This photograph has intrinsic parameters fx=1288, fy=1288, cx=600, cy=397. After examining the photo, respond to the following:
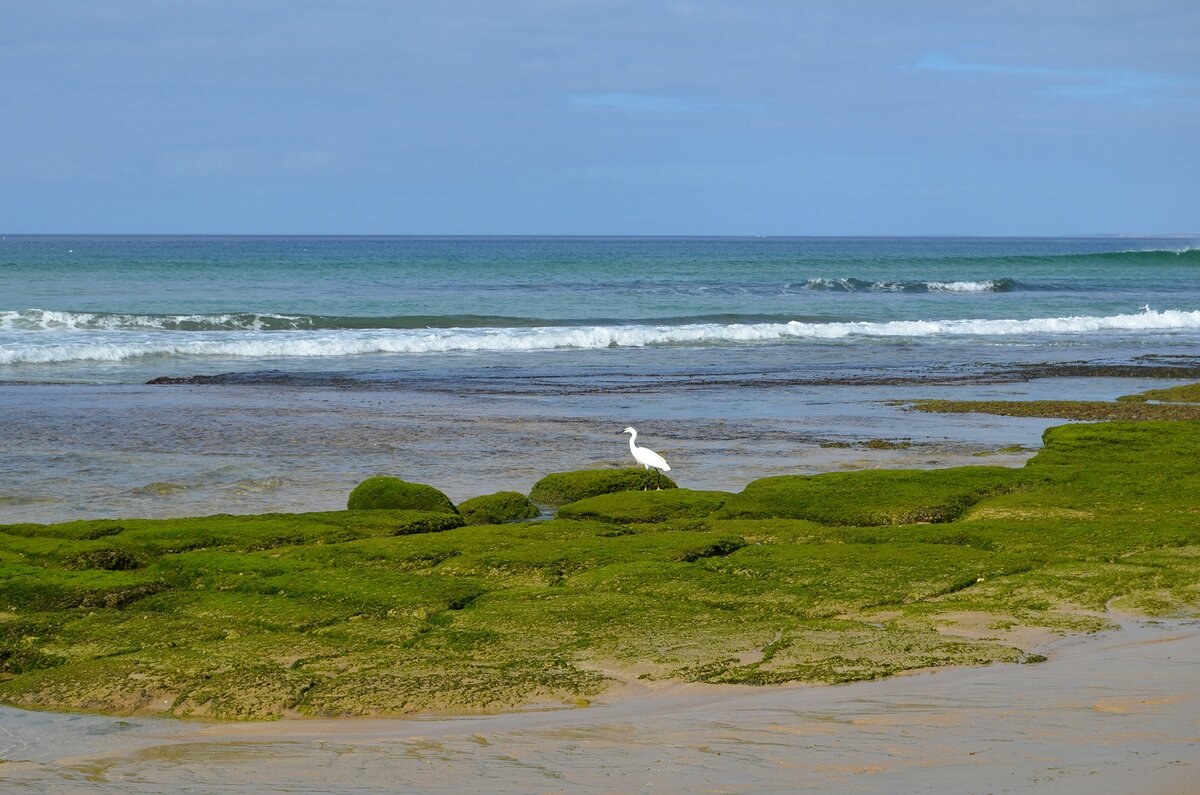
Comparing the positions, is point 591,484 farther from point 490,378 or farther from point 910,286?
point 910,286

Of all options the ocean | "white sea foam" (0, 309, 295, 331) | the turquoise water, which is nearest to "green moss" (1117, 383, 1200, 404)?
the ocean

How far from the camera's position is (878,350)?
30953 millimetres

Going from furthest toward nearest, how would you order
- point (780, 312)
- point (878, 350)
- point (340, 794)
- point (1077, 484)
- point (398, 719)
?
point (780, 312)
point (878, 350)
point (1077, 484)
point (398, 719)
point (340, 794)

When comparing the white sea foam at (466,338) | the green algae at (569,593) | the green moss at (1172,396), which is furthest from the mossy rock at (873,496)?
the white sea foam at (466,338)

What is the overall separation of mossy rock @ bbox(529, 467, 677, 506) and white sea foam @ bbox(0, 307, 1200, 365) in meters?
18.8

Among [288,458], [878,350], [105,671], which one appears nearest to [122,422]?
[288,458]

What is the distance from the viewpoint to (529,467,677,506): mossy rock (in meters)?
10.9

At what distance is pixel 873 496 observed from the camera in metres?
9.99

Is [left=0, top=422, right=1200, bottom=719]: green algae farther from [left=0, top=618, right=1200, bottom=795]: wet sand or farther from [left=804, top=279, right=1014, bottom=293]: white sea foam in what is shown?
[left=804, top=279, right=1014, bottom=293]: white sea foam

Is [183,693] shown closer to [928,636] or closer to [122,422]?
[928,636]

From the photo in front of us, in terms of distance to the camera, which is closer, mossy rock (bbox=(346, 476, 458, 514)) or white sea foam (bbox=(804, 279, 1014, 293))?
mossy rock (bbox=(346, 476, 458, 514))

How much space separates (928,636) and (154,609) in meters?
4.10

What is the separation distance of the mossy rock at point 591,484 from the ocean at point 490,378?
813 mm

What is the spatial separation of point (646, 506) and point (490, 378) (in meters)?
14.4
